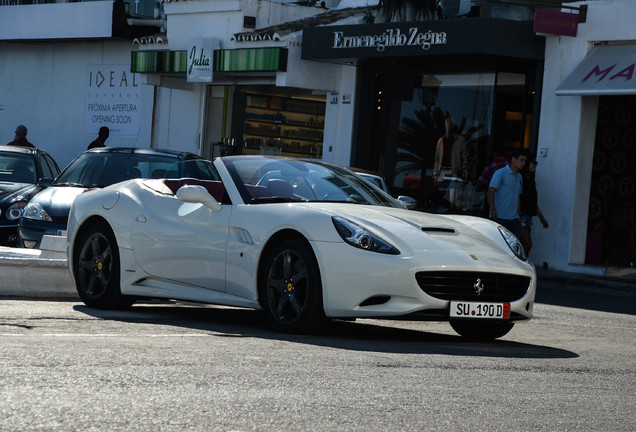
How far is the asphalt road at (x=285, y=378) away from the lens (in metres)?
5.17

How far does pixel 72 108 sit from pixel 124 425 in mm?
30834

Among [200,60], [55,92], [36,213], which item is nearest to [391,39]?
[200,60]

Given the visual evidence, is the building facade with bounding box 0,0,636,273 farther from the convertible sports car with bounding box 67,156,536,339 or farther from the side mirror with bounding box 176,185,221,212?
the side mirror with bounding box 176,185,221,212

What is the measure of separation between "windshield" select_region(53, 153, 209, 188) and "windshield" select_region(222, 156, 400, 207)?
5080mm

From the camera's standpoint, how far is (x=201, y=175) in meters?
9.99

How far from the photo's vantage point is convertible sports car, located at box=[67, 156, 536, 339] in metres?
8.14

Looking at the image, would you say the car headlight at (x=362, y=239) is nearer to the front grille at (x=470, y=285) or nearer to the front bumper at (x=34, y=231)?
the front grille at (x=470, y=285)

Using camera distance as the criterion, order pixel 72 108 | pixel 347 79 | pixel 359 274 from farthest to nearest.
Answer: pixel 72 108 < pixel 347 79 < pixel 359 274

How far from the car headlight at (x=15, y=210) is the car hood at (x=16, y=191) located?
12cm

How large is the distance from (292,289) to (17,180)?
31.2 feet

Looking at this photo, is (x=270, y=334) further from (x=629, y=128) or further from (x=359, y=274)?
(x=629, y=128)

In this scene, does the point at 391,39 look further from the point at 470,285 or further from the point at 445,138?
the point at 470,285

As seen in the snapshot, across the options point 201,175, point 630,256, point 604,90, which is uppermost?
point 604,90

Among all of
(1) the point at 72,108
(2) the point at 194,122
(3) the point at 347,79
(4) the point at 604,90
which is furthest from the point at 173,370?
(1) the point at 72,108
